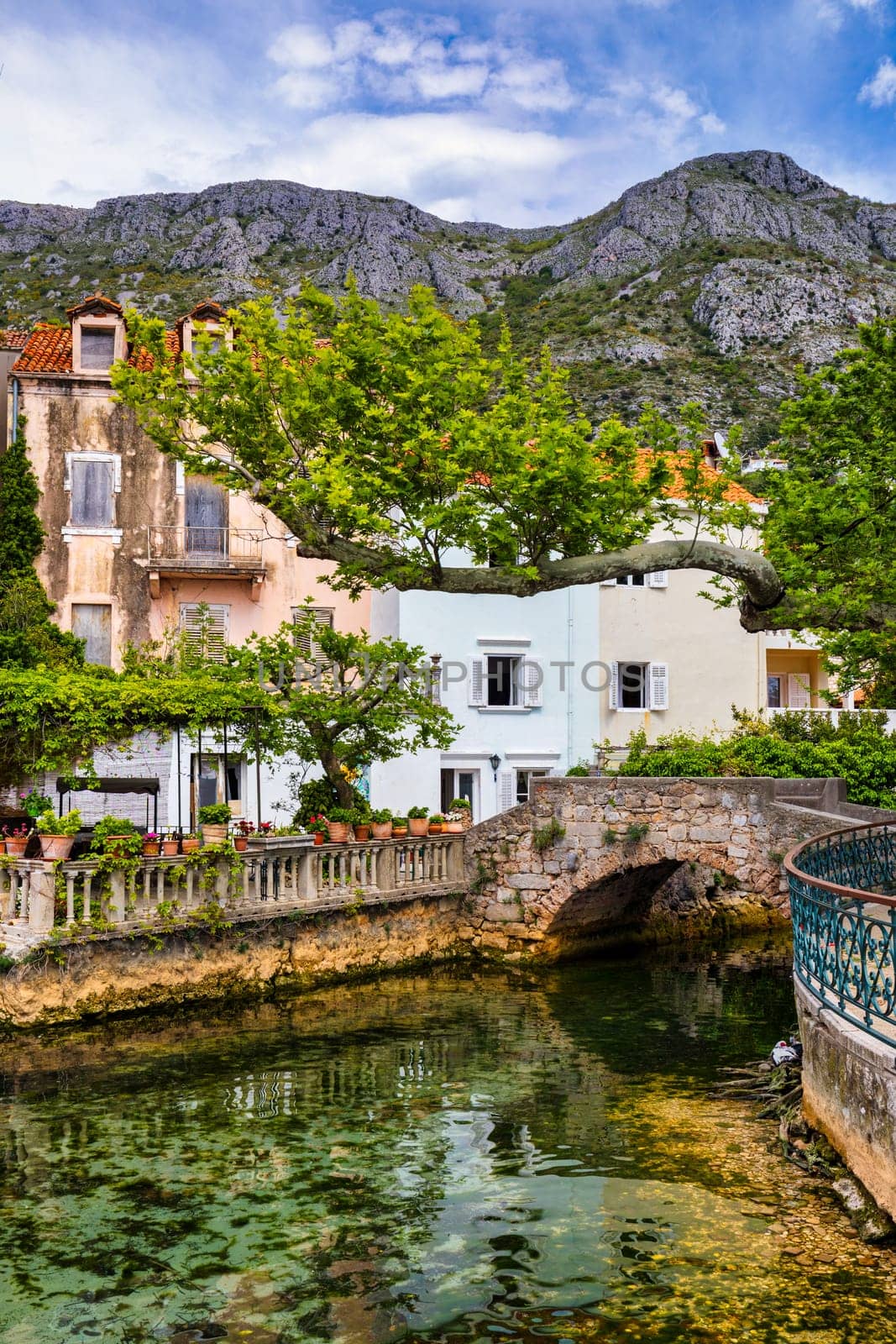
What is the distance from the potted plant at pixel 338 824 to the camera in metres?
17.7

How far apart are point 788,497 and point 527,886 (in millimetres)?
9479

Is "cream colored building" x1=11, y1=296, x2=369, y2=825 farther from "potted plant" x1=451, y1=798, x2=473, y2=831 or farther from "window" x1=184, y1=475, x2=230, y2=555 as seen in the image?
"potted plant" x1=451, y1=798, x2=473, y2=831

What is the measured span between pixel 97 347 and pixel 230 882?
17.1 meters

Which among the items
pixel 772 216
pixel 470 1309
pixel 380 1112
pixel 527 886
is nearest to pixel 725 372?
pixel 772 216

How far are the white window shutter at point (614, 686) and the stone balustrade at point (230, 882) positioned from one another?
9816mm

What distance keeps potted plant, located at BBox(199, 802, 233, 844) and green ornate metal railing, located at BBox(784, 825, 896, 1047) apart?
7932 millimetres

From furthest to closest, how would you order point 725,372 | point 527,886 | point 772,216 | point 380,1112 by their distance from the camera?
point 772,216
point 725,372
point 527,886
point 380,1112

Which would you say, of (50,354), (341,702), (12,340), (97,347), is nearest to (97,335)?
(97,347)

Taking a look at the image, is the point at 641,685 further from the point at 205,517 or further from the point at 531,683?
the point at 205,517

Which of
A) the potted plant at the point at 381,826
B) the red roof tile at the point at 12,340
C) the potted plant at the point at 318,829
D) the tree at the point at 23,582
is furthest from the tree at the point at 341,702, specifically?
the red roof tile at the point at 12,340

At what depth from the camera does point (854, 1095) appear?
7.59 m

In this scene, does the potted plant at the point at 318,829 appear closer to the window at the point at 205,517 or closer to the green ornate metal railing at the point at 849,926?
the green ornate metal railing at the point at 849,926

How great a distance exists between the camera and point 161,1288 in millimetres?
7270

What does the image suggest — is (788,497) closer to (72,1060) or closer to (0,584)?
(72,1060)
